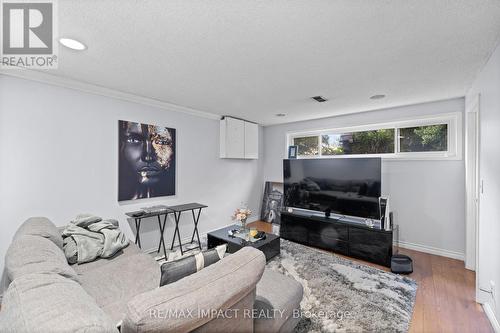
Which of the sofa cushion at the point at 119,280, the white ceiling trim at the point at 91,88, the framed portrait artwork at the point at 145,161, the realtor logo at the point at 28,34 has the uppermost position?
the realtor logo at the point at 28,34

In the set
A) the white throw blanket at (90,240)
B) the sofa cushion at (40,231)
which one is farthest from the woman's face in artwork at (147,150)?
the sofa cushion at (40,231)

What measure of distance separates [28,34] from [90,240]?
1769 millimetres

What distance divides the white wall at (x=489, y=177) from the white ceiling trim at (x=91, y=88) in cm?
360

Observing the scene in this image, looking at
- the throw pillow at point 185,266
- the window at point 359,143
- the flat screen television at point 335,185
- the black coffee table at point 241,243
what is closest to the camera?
the throw pillow at point 185,266

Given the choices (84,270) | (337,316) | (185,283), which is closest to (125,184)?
(84,270)

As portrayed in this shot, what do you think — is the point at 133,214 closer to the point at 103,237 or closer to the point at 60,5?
the point at 103,237

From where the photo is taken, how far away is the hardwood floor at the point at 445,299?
187 centimetres

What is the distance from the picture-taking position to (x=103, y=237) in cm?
222

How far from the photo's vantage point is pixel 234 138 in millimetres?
4508

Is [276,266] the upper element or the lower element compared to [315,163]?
lower

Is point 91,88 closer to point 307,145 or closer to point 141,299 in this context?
point 141,299

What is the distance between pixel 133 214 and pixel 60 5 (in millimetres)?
2238

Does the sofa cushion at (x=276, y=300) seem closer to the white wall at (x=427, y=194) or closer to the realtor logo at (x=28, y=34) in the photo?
the realtor logo at (x=28, y=34)

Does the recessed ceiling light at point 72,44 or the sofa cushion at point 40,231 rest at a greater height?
the recessed ceiling light at point 72,44
